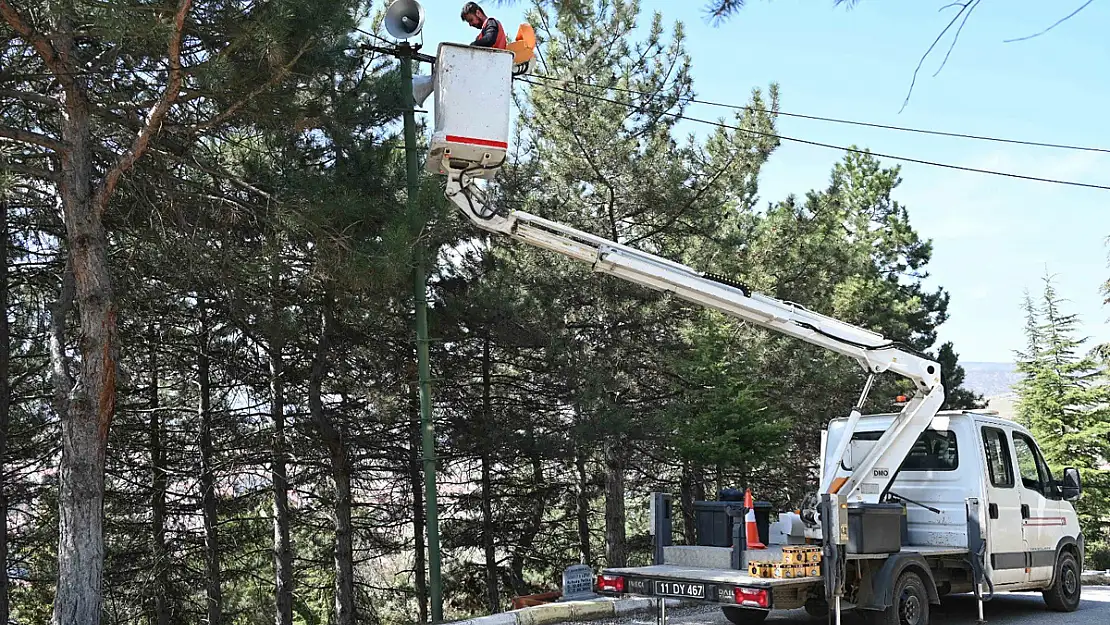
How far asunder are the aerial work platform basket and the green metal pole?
244cm

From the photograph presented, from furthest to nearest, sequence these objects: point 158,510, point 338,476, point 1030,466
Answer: point 158,510, point 338,476, point 1030,466

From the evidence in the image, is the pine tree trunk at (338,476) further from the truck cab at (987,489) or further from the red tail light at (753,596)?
the red tail light at (753,596)

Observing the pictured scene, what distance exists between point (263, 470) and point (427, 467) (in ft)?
21.5

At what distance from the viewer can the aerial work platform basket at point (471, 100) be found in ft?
28.7

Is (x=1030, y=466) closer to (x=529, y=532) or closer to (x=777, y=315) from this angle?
(x=777, y=315)

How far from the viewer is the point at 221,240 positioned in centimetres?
1167

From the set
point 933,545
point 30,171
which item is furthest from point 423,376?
point 933,545

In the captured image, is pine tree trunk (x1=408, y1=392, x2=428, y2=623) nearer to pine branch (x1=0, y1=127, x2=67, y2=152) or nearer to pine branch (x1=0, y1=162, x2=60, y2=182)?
pine branch (x1=0, y1=162, x2=60, y2=182)

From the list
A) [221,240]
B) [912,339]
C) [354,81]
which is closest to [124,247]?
[221,240]

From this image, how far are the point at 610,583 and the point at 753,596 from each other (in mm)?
1488

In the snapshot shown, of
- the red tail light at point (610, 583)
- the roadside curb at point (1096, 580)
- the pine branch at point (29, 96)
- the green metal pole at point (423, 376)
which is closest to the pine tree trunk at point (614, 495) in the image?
the green metal pole at point (423, 376)

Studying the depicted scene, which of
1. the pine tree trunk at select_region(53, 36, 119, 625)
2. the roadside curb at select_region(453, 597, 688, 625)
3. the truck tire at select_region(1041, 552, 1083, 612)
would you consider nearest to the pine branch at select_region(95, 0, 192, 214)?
the pine tree trunk at select_region(53, 36, 119, 625)

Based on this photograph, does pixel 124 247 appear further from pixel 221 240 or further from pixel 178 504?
pixel 178 504

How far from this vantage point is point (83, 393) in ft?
31.6
